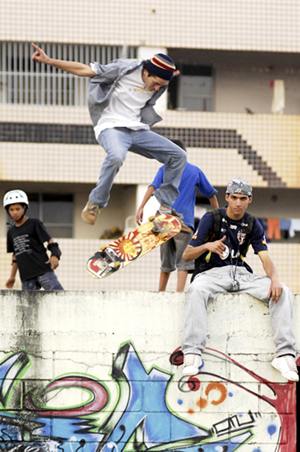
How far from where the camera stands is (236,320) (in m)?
10.5

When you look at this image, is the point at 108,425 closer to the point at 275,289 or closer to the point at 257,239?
the point at 275,289

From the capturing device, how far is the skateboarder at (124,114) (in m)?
10.7

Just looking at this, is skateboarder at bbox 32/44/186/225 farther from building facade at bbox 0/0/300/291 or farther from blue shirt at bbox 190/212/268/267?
building facade at bbox 0/0/300/291

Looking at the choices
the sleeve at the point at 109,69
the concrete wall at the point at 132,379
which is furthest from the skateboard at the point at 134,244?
the sleeve at the point at 109,69

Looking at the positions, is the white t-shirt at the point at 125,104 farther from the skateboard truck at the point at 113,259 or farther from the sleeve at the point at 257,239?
the sleeve at the point at 257,239

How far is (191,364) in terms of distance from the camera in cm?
1022

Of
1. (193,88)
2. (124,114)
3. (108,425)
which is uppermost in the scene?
(193,88)

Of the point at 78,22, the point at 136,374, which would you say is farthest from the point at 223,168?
the point at 136,374

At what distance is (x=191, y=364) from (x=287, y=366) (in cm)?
84

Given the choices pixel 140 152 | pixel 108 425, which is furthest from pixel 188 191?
pixel 108 425

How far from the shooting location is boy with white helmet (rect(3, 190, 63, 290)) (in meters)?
11.3

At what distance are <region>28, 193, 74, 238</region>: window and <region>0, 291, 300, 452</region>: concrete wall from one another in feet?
46.5

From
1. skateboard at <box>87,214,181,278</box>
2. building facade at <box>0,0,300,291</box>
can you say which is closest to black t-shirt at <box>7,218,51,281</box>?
skateboard at <box>87,214,181,278</box>

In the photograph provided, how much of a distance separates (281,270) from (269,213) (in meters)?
A: 2.69
